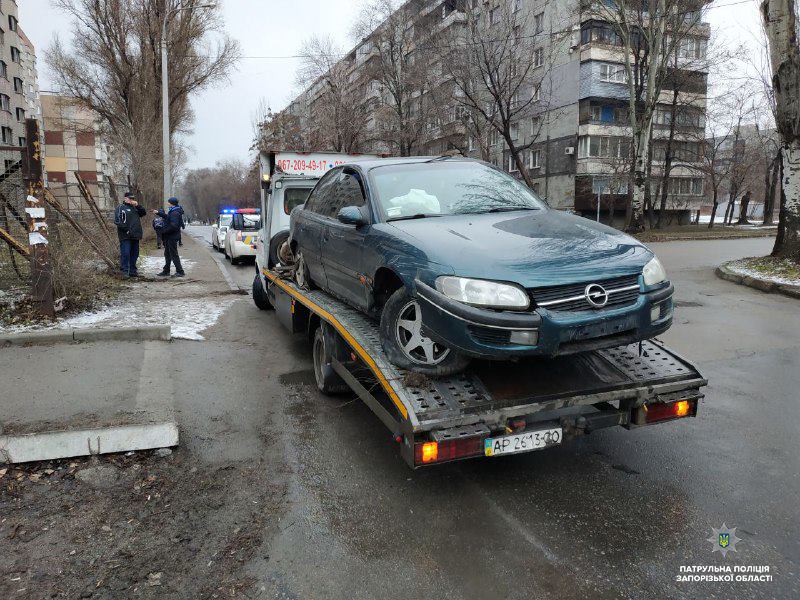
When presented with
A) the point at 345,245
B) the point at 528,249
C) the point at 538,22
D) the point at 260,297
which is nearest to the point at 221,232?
the point at 260,297

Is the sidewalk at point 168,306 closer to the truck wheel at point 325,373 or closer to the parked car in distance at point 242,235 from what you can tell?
the truck wheel at point 325,373

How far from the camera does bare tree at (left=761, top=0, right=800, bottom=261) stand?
11.6 m

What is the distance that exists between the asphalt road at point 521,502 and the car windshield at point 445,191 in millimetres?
1804

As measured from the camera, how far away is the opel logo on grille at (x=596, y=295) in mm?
3254

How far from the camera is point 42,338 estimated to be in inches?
261

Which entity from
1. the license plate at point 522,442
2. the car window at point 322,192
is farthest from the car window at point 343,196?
the license plate at point 522,442

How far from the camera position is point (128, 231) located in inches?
466

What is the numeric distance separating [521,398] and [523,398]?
11 millimetres

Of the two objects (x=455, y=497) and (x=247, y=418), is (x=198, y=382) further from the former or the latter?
(x=455, y=497)

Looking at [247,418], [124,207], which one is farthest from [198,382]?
[124,207]

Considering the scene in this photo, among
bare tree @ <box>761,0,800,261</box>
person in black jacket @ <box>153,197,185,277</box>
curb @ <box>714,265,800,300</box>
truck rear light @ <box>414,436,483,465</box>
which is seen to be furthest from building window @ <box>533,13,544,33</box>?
truck rear light @ <box>414,436,483,465</box>

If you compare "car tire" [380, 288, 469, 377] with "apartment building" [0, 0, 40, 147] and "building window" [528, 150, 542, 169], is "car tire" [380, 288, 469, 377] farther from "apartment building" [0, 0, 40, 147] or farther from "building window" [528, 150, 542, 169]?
"apartment building" [0, 0, 40, 147]

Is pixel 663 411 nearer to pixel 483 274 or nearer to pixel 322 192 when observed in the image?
pixel 483 274

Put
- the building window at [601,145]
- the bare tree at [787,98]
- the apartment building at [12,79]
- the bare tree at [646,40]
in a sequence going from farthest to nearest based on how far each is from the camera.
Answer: the apartment building at [12,79] < the building window at [601,145] < the bare tree at [646,40] < the bare tree at [787,98]
